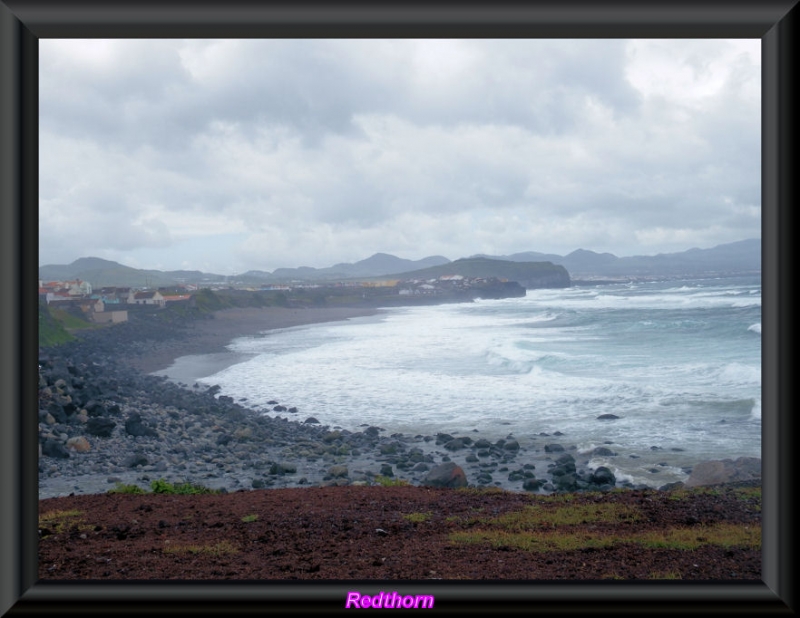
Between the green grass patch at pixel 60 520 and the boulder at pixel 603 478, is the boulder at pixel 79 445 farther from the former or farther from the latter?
the boulder at pixel 603 478

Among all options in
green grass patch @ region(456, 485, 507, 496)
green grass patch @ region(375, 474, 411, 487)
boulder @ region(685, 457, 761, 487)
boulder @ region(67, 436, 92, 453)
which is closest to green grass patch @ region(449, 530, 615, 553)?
green grass patch @ region(456, 485, 507, 496)

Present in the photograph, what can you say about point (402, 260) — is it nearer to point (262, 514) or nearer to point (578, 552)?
point (262, 514)

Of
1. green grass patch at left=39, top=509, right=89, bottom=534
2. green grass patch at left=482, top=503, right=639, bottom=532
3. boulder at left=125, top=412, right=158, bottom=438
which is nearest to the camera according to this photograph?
green grass patch at left=39, top=509, right=89, bottom=534

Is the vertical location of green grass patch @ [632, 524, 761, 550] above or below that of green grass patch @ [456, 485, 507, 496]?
above

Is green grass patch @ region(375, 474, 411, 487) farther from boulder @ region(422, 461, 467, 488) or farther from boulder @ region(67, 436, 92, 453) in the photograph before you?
boulder @ region(67, 436, 92, 453)

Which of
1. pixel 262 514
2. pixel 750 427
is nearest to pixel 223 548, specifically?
pixel 262 514

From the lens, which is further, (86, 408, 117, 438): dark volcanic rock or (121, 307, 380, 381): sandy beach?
(121, 307, 380, 381): sandy beach
